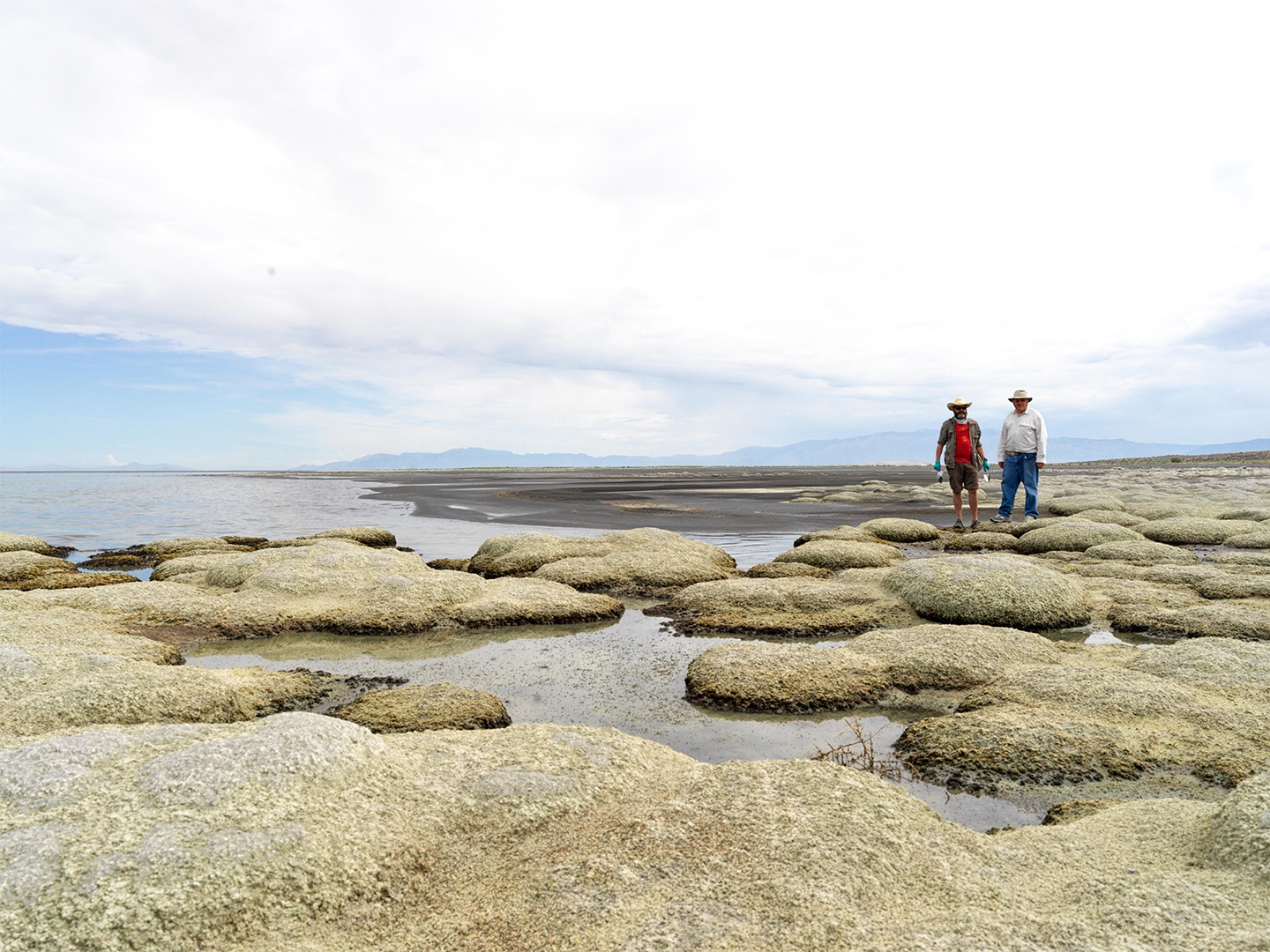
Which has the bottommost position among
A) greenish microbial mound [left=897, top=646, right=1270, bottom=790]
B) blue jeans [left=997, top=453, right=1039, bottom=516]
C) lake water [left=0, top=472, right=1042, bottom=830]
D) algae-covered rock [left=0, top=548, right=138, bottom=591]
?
lake water [left=0, top=472, right=1042, bottom=830]

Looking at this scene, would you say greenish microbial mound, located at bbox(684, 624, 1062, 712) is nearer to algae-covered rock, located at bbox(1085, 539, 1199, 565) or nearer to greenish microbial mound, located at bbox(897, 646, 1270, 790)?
greenish microbial mound, located at bbox(897, 646, 1270, 790)

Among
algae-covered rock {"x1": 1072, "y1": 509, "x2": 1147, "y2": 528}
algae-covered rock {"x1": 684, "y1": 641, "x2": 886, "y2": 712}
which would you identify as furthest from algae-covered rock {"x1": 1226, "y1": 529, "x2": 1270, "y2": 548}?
algae-covered rock {"x1": 684, "y1": 641, "x2": 886, "y2": 712}

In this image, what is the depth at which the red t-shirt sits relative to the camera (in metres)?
21.7

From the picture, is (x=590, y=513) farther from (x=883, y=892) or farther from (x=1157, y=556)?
(x=883, y=892)

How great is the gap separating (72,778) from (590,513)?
97.2 feet

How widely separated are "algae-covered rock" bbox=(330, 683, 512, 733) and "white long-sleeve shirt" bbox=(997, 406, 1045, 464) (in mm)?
19178

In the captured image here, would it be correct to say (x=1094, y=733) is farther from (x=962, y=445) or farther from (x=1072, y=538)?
(x=962, y=445)

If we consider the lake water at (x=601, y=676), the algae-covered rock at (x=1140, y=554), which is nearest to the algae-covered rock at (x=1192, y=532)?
the algae-covered rock at (x=1140, y=554)

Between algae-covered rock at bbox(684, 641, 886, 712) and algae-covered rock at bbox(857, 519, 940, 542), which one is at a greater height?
algae-covered rock at bbox(857, 519, 940, 542)

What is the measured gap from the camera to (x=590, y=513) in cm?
3384

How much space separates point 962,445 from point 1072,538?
533cm

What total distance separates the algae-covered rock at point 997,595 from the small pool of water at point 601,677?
2396 mm

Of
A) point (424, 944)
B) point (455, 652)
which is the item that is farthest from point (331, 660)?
point (424, 944)

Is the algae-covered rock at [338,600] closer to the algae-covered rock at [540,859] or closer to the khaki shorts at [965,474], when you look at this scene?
the algae-covered rock at [540,859]
